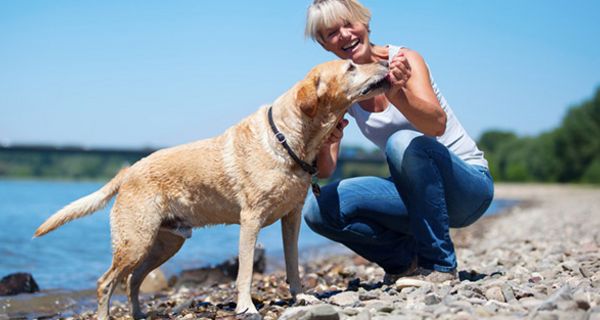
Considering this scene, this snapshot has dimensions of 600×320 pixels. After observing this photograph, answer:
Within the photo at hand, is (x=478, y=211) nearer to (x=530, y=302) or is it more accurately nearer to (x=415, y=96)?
(x=415, y=96)

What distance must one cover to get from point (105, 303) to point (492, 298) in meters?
3.08

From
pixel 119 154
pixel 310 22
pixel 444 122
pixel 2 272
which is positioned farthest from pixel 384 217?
pixel 119 154

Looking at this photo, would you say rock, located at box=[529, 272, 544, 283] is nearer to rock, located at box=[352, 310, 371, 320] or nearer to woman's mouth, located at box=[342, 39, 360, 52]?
rock, located at box=[352, 310, 371, 320]

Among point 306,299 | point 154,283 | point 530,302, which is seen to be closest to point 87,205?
point 306,299

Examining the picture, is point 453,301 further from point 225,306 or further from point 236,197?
point 225,306

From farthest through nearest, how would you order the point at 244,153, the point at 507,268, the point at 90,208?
the point at 507,268
the point at 90,208
the point at 244,153

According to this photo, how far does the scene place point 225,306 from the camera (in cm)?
519

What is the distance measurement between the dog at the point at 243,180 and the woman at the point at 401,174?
0.39 metres

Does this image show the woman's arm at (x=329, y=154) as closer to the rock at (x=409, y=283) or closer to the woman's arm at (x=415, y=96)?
the woman's arm at (x=415, y=96)

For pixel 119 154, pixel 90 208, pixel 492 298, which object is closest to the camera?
pixel 492 298

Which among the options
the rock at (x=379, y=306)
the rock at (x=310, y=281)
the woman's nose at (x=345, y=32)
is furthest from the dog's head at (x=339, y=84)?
the rock at (x=310, y=281)

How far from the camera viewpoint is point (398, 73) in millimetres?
4656

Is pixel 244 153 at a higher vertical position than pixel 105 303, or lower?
higher

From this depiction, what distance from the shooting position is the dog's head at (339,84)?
4617 mm
